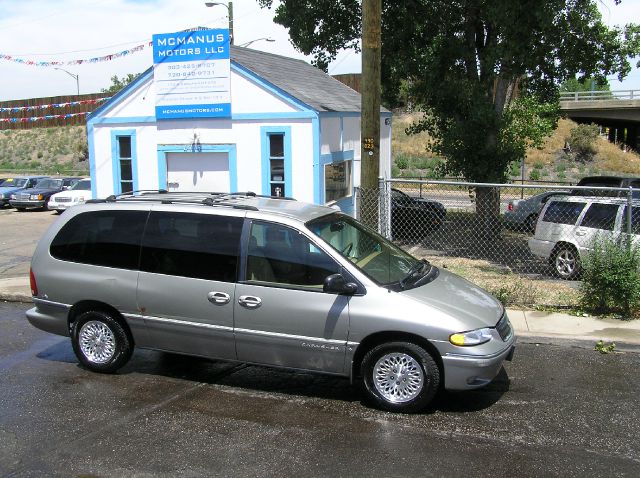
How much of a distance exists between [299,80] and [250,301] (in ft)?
30.5

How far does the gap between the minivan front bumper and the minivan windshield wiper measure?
2.59 ft

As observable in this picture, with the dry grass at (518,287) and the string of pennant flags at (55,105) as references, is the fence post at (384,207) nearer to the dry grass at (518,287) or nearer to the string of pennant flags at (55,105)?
the dry grass at (518,287)

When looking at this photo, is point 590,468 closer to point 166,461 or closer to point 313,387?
point 313,387

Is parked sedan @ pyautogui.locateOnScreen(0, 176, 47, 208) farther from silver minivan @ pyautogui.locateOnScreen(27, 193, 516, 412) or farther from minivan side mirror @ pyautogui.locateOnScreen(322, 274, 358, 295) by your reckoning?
→ minivan side mirror @ pyautogui.locateOnScreen(322, 274, 358, 295)

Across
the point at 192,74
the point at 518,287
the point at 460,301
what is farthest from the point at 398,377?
the point at 192,74

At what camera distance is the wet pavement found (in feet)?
14.5

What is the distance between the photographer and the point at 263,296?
219 inches

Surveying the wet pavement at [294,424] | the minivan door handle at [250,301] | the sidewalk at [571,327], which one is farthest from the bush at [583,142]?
the minivan door handle at [250,301]

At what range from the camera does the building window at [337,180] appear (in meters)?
12.3

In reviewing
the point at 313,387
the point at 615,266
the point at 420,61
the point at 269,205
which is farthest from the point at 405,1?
the point at 313,387

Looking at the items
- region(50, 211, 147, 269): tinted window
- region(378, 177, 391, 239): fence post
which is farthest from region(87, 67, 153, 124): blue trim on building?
region(50, 211, 147, 269): tinted window

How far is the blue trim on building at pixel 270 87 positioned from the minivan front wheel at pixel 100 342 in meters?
6.29

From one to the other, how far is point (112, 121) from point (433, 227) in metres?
7.97

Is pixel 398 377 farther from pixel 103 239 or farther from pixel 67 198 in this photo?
pixel 67 198
